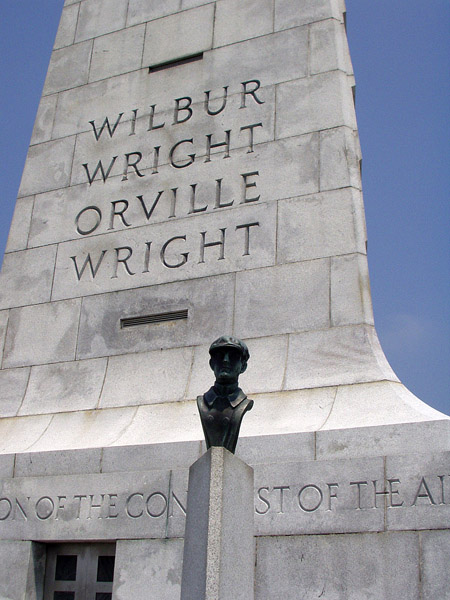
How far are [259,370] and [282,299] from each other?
100 cm

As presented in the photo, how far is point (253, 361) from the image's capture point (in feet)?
34.7

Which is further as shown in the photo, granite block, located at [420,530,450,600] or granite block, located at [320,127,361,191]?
granite block, located at [320,127,361,191]

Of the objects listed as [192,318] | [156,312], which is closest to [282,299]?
[192,318]

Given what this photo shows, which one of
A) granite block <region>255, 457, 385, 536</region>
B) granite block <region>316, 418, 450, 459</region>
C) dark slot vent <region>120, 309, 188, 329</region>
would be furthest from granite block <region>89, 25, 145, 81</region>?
granite block <region>255, 457, 385, 536</region>

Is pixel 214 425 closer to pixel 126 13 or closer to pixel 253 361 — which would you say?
pixel 253 361

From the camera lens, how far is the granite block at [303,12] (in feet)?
40.9

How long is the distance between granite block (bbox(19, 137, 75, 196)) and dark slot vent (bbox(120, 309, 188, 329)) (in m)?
2.88

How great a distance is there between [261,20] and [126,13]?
2765 mm

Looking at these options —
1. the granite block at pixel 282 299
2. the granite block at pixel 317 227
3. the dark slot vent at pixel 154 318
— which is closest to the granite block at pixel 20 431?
the dark slot vent at pixel 154 318

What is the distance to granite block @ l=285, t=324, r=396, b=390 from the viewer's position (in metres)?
9.79

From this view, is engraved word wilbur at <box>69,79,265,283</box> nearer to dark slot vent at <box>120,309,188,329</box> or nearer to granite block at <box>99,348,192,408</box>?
dark slot vent at <box>120,309,188,329</box>

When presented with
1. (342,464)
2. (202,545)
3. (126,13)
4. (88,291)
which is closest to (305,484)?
(342,464)

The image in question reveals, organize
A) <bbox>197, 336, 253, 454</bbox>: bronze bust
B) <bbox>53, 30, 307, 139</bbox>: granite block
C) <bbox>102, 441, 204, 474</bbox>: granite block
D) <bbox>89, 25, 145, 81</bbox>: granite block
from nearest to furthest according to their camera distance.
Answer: <bbox>197, 336, 253, 454</bbox>: bronze bust < <bbox>102, 441, 204, 474</bbox>: granite block < <bbox>53, 30, 307, 139</bbox>: granite block < <bbox>89, 25, 145, 81</bbox>: granite block

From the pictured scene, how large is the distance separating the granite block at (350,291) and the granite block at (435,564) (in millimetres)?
2985
